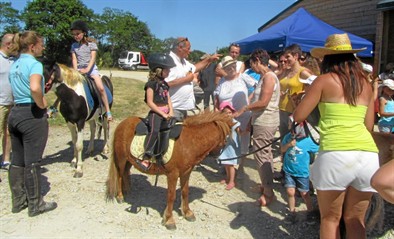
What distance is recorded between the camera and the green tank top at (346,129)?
96.9 inches

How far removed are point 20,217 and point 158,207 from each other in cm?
166

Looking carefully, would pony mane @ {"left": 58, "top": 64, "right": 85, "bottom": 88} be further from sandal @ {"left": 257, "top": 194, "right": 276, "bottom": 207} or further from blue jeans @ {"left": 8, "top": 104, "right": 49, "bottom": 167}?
sandal @ {"left": 257, "top": 194, "right": 276, "bottom": 207}

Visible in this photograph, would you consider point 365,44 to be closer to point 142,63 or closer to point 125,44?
point 142,63

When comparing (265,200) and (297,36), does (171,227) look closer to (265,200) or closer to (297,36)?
(265,200)

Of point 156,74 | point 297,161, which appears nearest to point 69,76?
point 156,74

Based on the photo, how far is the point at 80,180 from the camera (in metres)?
5.16

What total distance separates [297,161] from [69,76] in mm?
3823

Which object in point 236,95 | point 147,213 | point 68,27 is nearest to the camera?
point 147,213

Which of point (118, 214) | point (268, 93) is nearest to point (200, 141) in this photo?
point (268, 93)

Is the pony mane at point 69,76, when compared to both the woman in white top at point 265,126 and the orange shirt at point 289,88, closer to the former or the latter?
the woman in white top at point 265,126

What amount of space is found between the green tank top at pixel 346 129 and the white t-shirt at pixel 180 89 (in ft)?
7.92

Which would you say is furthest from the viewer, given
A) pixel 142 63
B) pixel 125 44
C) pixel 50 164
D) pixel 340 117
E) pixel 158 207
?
pixel 125 44

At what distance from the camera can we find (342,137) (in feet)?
8.11

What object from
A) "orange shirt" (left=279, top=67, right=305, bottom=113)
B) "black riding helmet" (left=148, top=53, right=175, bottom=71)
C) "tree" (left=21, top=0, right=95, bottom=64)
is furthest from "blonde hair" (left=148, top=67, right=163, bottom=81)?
"tree" (left=21, top=0, right=95, bottom=64)
